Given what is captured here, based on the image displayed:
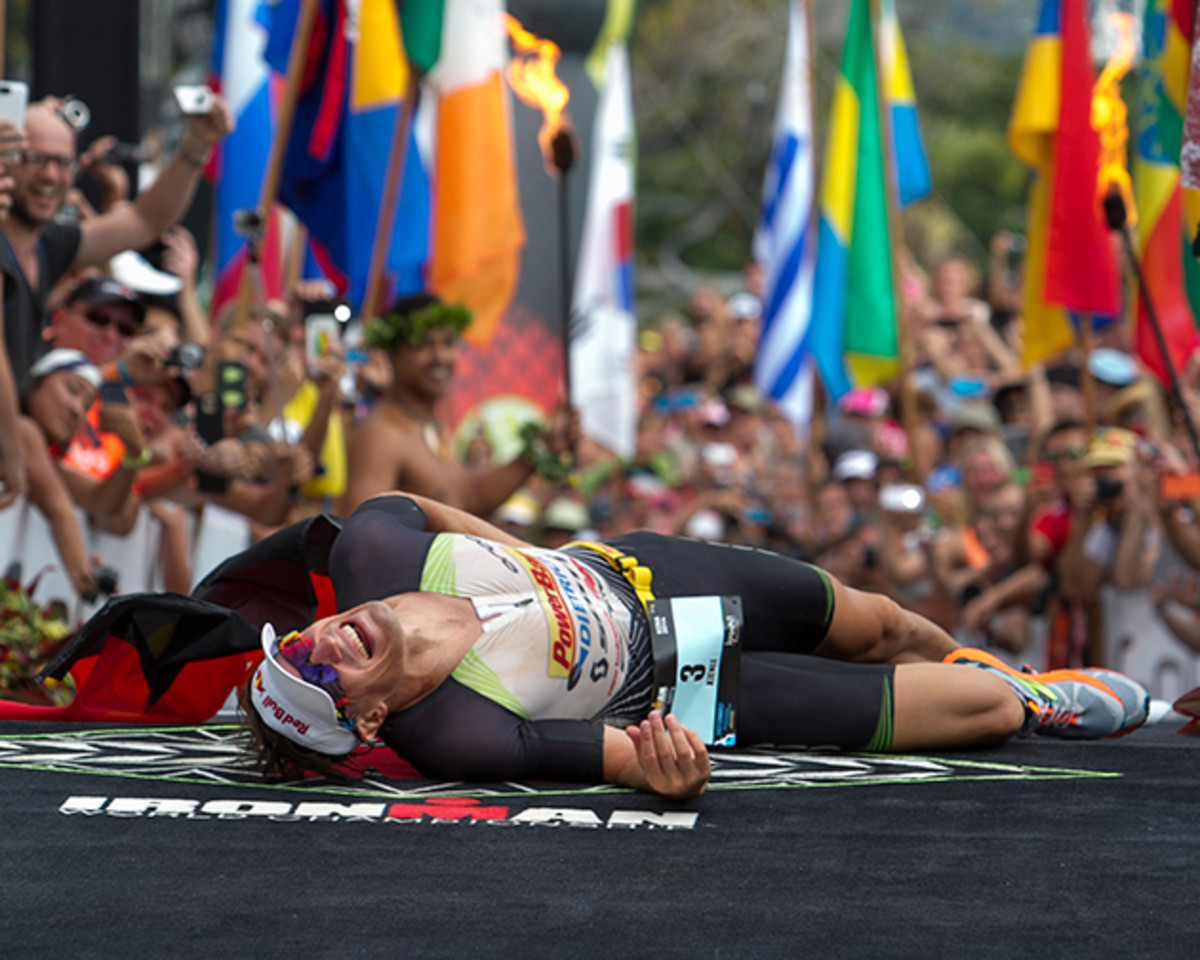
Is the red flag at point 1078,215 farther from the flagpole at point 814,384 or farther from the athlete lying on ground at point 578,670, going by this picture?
the athlete lying on ground at point 578,670

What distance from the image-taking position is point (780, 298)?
12.4m

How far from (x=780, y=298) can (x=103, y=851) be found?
32.1 feet

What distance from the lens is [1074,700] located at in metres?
4.56

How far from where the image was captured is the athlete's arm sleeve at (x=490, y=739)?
11.9 ft

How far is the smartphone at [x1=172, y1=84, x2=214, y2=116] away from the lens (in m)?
6.27

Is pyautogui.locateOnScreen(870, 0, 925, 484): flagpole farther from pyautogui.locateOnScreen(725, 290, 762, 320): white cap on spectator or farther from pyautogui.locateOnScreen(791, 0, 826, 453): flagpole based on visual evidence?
pyautogui.locateOnScreen(725, 290, 762, 320): white cap on spectator

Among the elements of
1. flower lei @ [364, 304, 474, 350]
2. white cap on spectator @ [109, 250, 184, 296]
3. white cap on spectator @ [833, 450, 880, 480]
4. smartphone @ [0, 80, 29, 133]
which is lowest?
white cap on spectator @ [833, 450, 880, 480]

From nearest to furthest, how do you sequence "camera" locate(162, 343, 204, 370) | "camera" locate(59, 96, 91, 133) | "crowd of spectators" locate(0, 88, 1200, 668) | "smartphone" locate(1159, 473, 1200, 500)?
"camera" locate(59, 96, 91, 133) < "crowd of spectators" locate(0, 88, 1200, 668) < "smartphone" locate(1159, 473, 1200, 500) < "camera" locate(162, 343, 204, 370)

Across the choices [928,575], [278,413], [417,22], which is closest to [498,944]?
[278,413]

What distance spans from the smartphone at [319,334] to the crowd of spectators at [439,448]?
0.11ft

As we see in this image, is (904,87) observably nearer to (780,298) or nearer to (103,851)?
(780,298)

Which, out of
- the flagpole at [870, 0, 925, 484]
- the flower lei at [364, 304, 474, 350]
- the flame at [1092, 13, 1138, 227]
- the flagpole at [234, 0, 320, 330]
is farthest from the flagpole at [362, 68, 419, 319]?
the flame at [1092, 13, 1138, 227]

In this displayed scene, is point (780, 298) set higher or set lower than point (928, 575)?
higher

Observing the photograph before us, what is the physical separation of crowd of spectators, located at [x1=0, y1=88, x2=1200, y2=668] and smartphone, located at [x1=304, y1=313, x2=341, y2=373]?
32 mm
